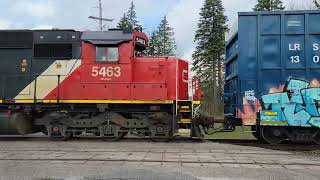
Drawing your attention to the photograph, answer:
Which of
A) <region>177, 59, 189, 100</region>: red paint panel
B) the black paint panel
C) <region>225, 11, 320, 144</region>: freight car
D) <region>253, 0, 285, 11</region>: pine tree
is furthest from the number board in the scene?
<region>253, 0, 285, 11</region>: pine tree

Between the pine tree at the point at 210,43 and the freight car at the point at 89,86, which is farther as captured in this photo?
the pine tree at the point at 210,43

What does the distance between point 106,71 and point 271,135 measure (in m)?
5.69

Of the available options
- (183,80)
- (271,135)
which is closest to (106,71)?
(183,80)

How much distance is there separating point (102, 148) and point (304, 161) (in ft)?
18.0

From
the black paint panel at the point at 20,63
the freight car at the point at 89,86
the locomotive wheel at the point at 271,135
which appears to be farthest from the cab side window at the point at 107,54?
the locomotive wheel at the point at 271,135

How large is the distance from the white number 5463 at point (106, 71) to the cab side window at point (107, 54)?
23cm

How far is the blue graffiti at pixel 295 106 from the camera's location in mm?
14263

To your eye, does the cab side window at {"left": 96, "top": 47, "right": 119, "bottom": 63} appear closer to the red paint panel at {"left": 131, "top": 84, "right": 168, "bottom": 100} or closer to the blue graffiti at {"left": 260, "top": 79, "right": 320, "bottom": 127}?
the red paint panel at {"left": 131, "top": 84, "right": 168, "bottom": 100}

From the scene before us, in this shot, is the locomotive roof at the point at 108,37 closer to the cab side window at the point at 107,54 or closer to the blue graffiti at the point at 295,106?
the cab side window at the point at 107,54

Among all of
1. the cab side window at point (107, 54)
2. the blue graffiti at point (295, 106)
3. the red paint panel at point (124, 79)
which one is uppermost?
the cab side window at point (107, 54)

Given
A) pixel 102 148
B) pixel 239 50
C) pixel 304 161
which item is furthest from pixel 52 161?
pixel 239 50

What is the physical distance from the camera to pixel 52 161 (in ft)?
33.8

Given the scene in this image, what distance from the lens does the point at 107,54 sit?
1548 cm

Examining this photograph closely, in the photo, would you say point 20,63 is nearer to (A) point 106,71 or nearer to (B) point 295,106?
(A) point 106,71
